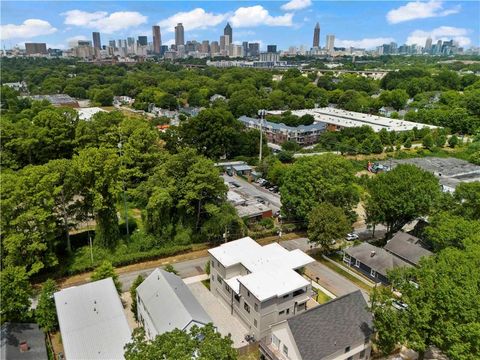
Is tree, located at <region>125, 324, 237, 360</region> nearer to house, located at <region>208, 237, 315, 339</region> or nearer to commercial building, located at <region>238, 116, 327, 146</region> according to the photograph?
house, located at <region>208, 237, 315, 339</region>

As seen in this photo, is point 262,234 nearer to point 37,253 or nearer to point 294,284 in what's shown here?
point 294,284

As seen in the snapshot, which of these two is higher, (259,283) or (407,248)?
(259,283)

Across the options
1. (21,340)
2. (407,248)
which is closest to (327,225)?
(407,248)

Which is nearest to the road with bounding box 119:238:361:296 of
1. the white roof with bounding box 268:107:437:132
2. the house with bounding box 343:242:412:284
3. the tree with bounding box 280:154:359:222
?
the house with bounding box 343:242:412:284

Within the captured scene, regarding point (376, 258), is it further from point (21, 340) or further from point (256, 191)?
point (21, 340)

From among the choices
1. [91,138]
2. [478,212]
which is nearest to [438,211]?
[478,212]

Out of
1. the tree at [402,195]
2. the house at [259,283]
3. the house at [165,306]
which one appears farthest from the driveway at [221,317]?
the tree at [402,195]

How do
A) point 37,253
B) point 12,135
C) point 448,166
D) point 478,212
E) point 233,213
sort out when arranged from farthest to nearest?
point 448,166 → point 12,135 → point 233,213 → point 478,212 → point 37,253

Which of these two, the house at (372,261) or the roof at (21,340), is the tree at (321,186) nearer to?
the house at (372,261)
